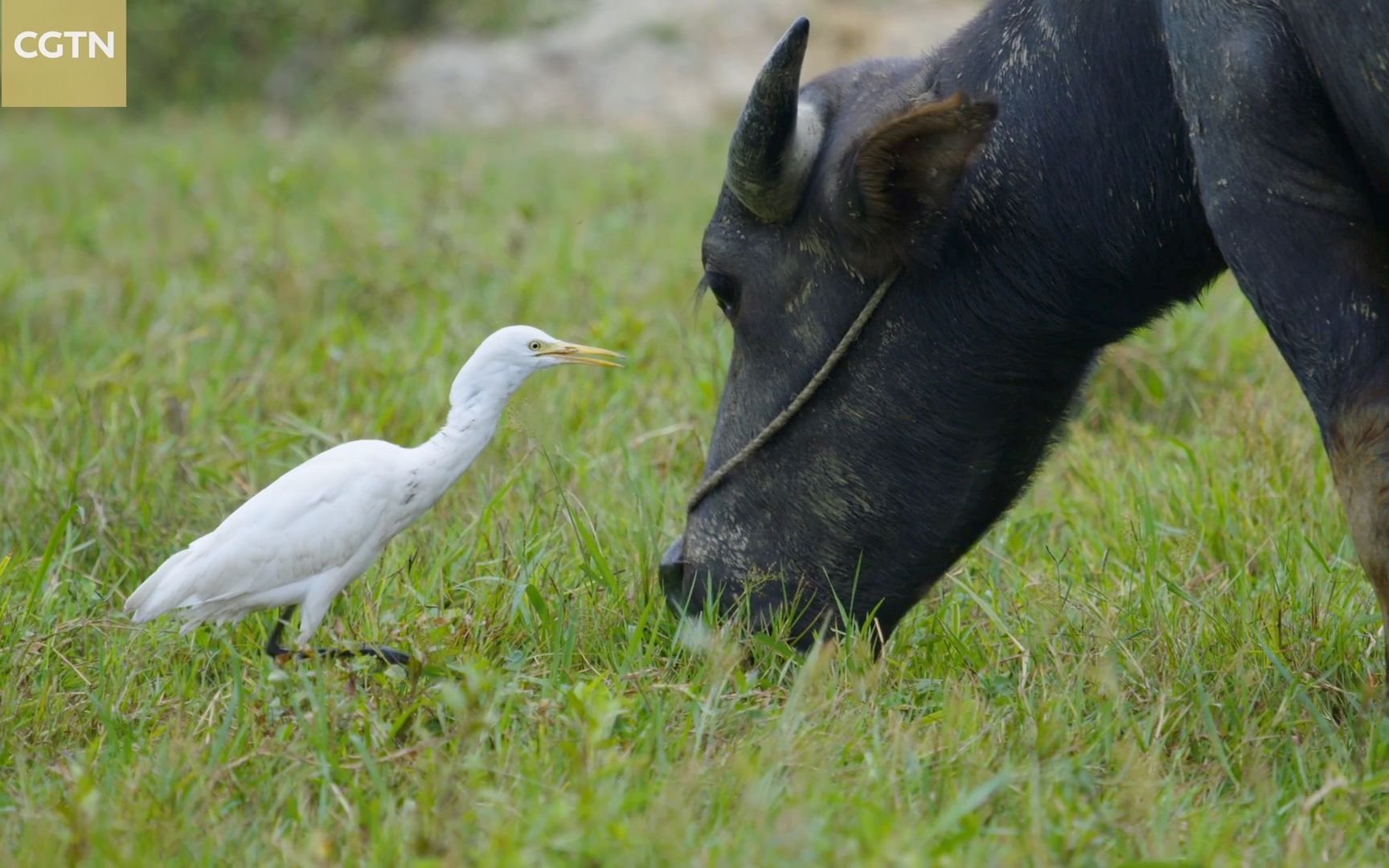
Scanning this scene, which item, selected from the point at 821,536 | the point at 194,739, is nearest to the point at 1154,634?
the point at 821,536

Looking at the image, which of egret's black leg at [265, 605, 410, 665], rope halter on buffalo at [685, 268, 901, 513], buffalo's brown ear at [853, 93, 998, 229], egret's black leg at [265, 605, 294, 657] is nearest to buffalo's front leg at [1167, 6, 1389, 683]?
buffalo's brown ear at [853, 93, 998, 229]

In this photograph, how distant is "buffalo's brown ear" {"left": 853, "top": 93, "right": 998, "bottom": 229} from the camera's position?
3078 mm

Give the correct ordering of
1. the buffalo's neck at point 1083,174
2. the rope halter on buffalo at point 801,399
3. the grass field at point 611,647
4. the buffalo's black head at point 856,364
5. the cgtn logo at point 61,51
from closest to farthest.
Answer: the grass field at point 611,647, the buffalo's neck at point 1083,174, the buffalo's black head at point 856,364, the rope halter on buffalo at point 801,399, the cgtn logo at point 61,51

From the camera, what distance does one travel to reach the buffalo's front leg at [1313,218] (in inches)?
106

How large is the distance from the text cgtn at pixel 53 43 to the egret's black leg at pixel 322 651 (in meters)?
7.39

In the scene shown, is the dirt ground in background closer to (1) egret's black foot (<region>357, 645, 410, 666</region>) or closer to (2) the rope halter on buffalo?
(2) the rope halter on buffalo

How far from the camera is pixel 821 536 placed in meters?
3.46

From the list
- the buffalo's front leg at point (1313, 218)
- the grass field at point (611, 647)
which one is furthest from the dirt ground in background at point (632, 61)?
the buffalo's front leg at point (1313, 218)

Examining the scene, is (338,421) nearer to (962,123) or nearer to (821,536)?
(821,536)

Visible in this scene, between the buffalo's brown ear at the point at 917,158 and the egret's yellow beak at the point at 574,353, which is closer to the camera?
the buffalo's brown ear at the point at 917,158

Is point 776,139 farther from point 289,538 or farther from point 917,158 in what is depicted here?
point 289,538

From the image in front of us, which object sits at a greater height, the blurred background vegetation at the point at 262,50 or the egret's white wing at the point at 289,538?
the blurred background vegetation at the point at 262,50

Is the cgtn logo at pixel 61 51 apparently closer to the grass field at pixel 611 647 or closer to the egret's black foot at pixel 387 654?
the grass field at pixel 611 647

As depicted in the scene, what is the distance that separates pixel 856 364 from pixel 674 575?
25.1 inches
